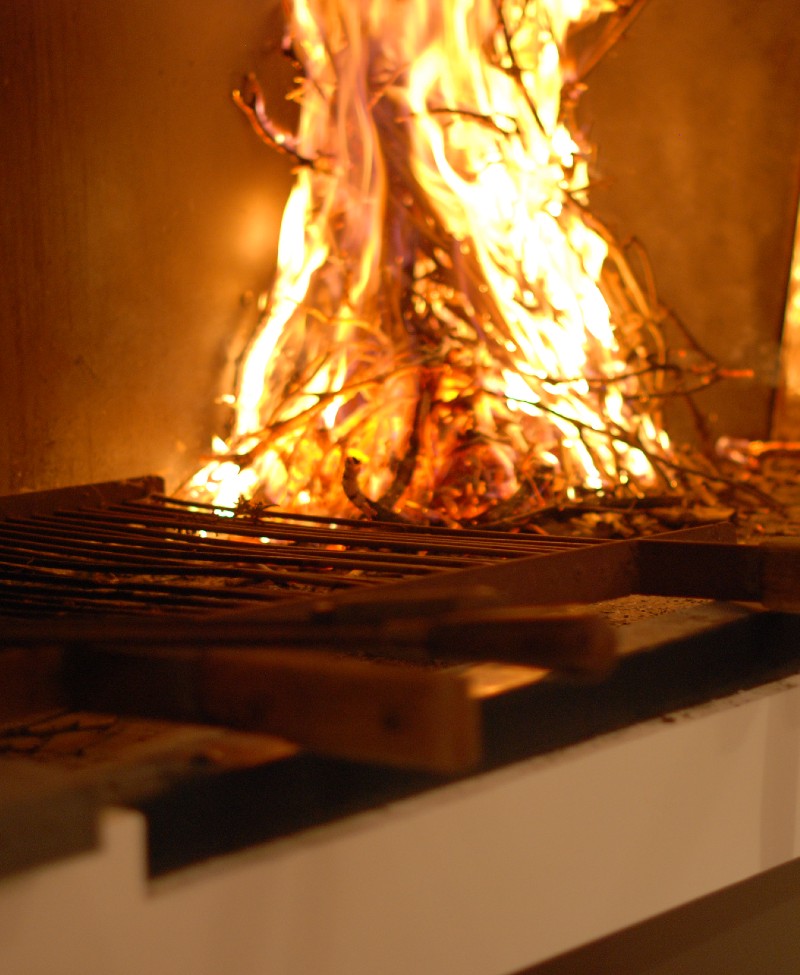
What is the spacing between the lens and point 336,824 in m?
1.02

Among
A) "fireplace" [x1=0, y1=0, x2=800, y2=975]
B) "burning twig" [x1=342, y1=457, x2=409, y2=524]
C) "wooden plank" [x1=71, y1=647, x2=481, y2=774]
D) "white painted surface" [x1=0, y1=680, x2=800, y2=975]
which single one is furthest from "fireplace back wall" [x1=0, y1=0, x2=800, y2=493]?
"white painted surface" [x1=0, y1=680, x2=800, y2=975]

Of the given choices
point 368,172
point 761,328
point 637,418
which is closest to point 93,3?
point 368,172

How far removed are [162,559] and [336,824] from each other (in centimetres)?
59

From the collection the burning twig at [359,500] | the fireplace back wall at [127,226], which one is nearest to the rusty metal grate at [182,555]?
the burning twig at [359,500]

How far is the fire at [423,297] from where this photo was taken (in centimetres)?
217

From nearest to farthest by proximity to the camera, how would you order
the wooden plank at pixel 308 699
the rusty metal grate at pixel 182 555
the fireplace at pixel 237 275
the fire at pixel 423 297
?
the wooden plank at pixel 308 699 → the fireplace at pixel 237 275 → the rusty metal grate at pixel 182 555 → the fire at pixel 423 297

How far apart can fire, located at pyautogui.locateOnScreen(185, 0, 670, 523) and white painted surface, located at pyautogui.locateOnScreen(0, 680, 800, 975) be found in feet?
2.88

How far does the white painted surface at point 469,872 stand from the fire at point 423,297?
2.88 feet

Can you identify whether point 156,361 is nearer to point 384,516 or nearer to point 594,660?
point 384,516

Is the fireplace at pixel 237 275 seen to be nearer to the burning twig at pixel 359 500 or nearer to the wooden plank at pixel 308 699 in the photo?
the wooden plank at pixel 308 699

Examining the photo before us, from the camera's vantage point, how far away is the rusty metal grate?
1.38 meters

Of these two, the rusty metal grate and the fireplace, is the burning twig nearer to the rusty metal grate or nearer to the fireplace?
the rusty metal grate

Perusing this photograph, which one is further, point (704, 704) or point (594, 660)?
point (704, 704)

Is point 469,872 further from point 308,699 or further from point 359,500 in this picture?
point 359,500
